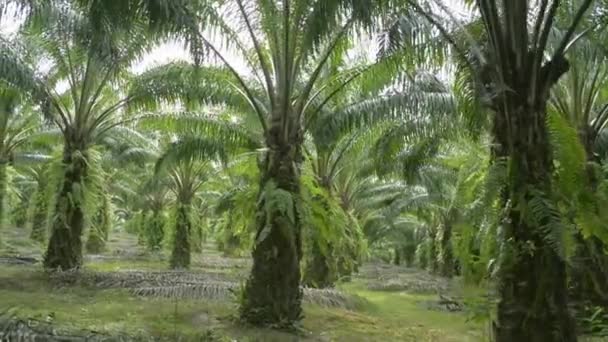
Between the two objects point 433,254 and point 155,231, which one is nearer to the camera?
point 155,231

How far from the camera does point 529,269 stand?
221 inches

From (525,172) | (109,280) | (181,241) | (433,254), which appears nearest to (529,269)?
(525,172)

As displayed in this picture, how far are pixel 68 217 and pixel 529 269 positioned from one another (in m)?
9.86

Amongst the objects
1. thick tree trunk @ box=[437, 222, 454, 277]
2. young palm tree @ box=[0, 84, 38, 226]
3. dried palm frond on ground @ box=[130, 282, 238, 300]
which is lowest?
dried palm frond on ground @ box=[130, 282, 238, 300]

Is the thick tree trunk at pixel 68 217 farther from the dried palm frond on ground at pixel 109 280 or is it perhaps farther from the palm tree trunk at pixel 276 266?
the palm tree trunk at pixel 276 266

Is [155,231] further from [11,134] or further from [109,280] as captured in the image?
[109,280]

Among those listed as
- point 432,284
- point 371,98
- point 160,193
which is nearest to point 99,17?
point 371,98

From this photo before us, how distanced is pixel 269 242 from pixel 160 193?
17.9m

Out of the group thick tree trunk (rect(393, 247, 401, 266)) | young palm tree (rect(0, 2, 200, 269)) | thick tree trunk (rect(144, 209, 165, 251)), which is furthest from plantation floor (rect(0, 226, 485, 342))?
thick tree trunk (rect(393, 247, 401, 266))

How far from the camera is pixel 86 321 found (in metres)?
7.96

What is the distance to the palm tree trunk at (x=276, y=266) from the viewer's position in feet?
28.5

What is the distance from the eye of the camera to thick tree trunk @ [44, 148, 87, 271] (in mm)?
12461

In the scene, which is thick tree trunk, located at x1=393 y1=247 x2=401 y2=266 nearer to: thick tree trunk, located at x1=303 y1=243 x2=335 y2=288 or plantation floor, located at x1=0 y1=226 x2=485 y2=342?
thick tree trunk, located at x1=303 y1=243 x2=335 y2=288

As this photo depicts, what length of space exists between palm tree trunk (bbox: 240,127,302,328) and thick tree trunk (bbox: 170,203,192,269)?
969 cm
